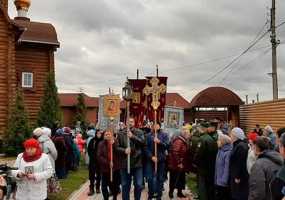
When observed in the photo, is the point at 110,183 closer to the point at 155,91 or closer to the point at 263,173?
the point at 155,91

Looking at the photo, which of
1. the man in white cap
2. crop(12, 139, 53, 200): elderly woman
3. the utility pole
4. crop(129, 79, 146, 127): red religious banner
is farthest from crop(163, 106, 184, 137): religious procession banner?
the utility pole

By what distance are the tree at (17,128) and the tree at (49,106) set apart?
323cm

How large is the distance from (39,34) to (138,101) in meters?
20.1

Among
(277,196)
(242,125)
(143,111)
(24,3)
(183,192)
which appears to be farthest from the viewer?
(24,3)

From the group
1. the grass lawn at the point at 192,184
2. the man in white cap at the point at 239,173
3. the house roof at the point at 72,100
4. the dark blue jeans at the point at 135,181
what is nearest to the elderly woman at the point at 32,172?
the man in white cap at the point at 239,173

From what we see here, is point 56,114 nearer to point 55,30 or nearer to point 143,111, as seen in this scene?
point 55,30

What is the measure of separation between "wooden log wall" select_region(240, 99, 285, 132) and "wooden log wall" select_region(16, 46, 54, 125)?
1197cm

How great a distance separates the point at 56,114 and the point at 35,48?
202 inches

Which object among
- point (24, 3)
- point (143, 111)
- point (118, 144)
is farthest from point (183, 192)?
point (24, 3)

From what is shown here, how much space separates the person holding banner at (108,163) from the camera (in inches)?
458

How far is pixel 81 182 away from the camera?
1697 cm

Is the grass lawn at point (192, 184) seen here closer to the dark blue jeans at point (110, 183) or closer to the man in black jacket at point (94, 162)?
the man in black jacket at point (94, 162)

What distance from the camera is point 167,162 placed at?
43.9ft

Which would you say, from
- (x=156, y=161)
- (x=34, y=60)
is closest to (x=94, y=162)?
(x=156, y=161)
